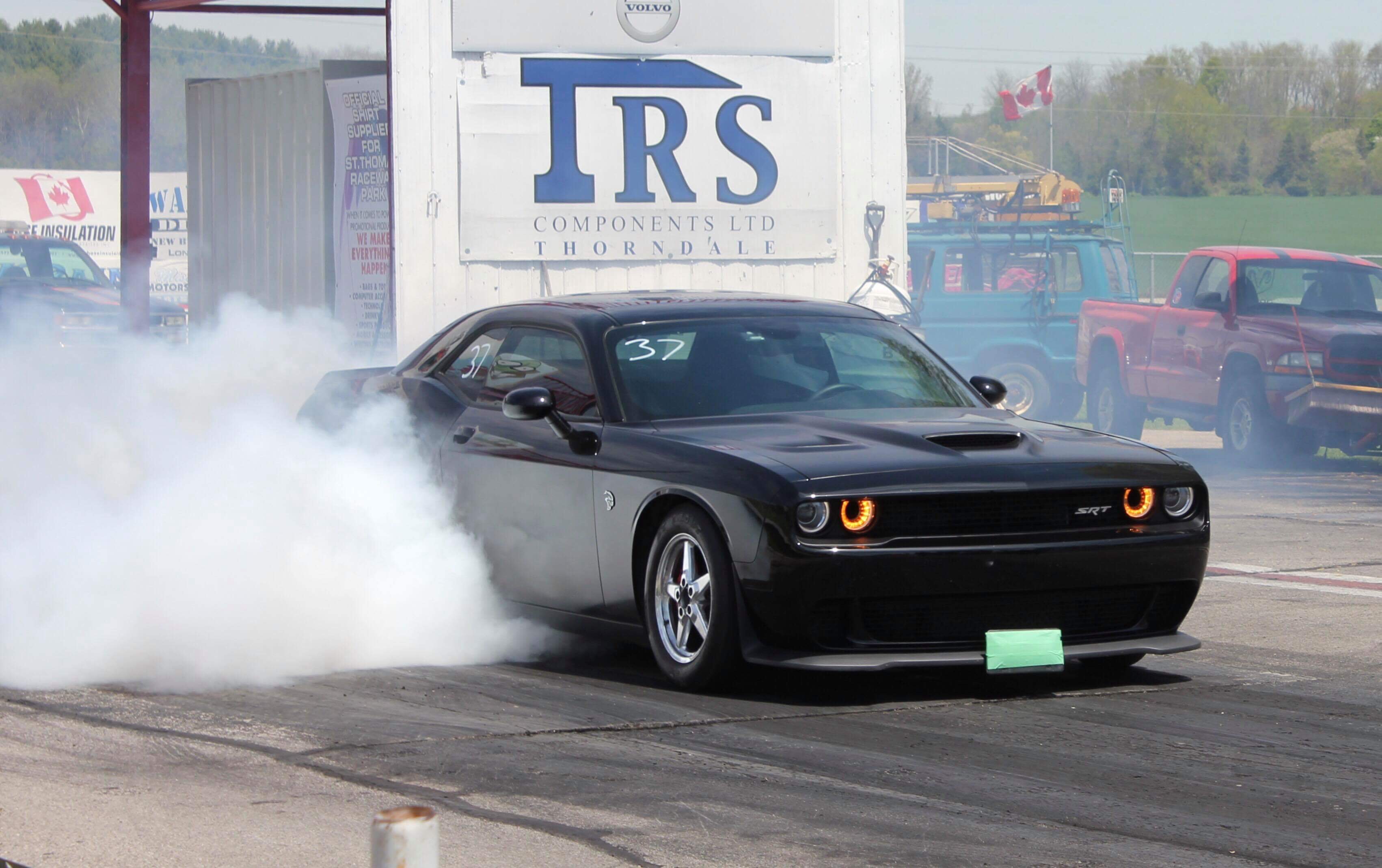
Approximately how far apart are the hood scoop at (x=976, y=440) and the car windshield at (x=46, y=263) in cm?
2068

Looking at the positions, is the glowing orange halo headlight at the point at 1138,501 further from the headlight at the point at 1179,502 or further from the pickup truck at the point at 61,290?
the pickup truck at the point at 61,290

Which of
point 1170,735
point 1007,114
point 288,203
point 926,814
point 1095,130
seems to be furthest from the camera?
point 1095,130

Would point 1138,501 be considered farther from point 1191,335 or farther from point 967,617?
point 1191,335

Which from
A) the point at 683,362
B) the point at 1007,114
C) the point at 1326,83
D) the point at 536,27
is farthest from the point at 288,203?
the point at 1326,83

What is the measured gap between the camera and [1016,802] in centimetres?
466

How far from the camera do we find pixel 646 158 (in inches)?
539

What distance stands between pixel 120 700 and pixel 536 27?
8436mm

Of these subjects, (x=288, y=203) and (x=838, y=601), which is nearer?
(x=838, y=601)

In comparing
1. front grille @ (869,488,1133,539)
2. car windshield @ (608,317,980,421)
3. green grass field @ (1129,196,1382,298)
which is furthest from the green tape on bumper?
green grass field @ (1129,196,1382,298)

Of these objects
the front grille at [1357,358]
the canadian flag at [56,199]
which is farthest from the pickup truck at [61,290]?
the canadian flag at [56,199]

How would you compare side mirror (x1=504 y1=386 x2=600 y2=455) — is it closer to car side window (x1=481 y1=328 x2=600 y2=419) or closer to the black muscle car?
the black muscle car

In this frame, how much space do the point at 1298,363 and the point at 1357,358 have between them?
1.66ft

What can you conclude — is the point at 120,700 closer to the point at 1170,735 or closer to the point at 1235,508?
the point at 1170,735

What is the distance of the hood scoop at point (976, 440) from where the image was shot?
6117 mm
